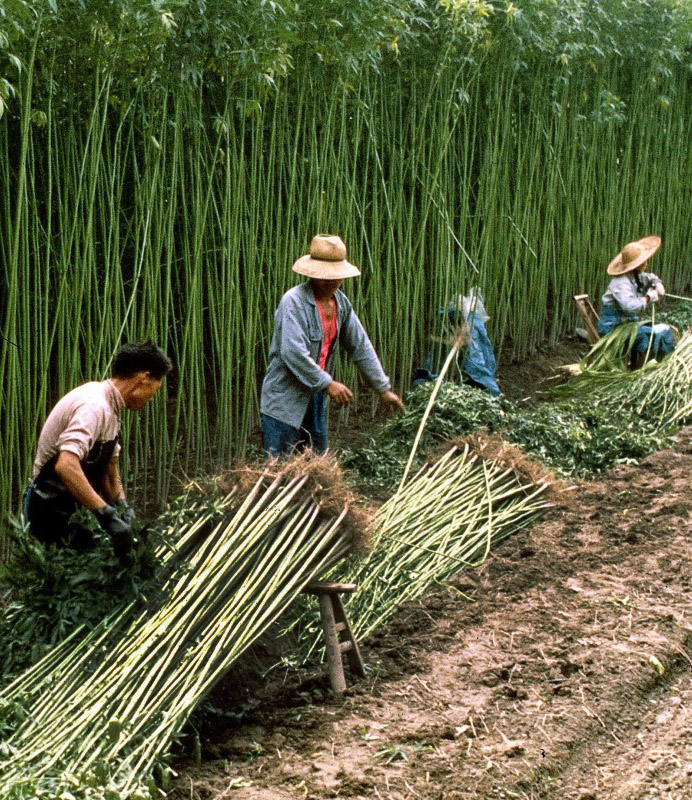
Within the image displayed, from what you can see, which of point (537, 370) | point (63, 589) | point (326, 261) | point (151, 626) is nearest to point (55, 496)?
point (63, 589)

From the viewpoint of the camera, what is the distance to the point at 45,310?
5.18 metres

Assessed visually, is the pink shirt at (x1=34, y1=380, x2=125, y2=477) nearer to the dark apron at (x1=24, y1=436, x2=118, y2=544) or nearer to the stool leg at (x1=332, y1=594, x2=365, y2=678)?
the dark apron at (x1=24, y1=436, x2=118, y2=544)

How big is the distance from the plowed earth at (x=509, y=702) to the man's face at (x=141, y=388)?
1130 millimetres

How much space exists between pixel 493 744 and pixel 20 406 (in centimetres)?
275

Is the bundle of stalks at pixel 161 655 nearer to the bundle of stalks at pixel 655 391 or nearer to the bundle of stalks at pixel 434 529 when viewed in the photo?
the bundle of stalks at pixel 434 529


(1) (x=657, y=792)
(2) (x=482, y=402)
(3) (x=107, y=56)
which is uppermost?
(3) (x=107, y=56)

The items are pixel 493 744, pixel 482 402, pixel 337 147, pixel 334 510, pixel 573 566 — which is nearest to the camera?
pixel 493 744

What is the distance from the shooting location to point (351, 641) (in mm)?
3961

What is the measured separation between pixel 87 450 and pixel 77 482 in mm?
187

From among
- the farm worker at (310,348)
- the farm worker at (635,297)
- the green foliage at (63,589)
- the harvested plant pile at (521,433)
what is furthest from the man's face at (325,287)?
the farm worker at (635,297)

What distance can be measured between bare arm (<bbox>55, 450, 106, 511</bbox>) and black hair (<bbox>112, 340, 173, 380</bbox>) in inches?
16.7

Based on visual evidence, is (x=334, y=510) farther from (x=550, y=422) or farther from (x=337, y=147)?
(x=337, y=147)

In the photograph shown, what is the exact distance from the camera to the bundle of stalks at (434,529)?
14.8 feet

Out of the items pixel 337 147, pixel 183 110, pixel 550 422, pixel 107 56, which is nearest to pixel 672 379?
pixel 550 422
